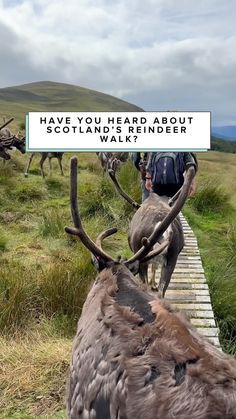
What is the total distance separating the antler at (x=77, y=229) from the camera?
2.85 meters

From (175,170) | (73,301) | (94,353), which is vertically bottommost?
(73,301)

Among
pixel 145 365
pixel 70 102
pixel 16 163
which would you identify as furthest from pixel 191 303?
pixel 70 102

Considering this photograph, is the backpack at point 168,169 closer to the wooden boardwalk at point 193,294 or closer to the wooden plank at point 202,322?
the wooden boardwalk at point 193,294

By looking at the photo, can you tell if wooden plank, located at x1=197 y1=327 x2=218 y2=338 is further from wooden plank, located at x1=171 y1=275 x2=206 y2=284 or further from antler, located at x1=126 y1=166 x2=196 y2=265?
antler, located at x1=126 y1=166 x2=196 y2=265

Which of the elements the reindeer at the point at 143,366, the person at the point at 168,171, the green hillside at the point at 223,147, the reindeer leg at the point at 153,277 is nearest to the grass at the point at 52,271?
the reindeer leg at the point at 153,277

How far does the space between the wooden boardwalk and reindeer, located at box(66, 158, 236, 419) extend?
2.24m

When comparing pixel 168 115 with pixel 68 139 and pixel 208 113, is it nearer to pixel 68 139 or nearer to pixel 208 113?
pixel 208 113

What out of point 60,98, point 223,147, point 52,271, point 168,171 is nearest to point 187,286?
point 168,171

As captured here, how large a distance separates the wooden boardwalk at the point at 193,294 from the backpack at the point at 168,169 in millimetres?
1093

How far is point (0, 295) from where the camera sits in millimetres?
5441

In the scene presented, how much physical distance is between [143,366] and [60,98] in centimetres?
13271

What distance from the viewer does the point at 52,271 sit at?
5.88 meters

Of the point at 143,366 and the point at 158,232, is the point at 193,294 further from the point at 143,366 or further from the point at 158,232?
the point at 143,366

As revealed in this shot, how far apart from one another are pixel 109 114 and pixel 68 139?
0.56 meters
